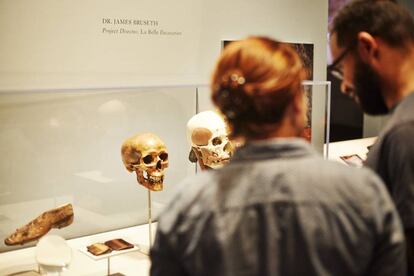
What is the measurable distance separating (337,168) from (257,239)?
241mm

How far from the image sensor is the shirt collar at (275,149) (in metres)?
1.38

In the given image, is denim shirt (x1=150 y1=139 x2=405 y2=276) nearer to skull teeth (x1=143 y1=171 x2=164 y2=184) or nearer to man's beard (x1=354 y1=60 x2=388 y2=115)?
man's beard (x1=354 y1=60 x2=388 y2=115)

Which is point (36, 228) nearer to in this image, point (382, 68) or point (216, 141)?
point (216, 141)

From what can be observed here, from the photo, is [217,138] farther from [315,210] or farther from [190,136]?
[315,210]

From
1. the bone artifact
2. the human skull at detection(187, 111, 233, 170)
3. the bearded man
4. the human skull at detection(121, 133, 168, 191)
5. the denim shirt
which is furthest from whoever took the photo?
the human skull at detection(187, 111, 233, 170)

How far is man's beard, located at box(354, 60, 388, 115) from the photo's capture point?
1.91 metres

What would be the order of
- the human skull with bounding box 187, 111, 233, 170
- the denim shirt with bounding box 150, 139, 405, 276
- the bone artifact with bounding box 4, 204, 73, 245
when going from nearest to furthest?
1. the denim shirt with bounding box 150, 139, 405, 276
2. the bone artifact with bounding box 4, 204, 73, 245
3. the human skull with bounding box 187, 111, 233, 170

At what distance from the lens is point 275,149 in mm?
1378

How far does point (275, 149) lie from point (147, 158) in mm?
1745

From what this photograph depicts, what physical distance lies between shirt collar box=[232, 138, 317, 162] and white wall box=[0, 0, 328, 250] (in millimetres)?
1774

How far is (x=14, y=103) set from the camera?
2955 millimetres

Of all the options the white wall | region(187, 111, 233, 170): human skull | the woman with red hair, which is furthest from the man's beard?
the white wall

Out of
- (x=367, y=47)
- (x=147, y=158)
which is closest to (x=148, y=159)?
(x=147, y=158)

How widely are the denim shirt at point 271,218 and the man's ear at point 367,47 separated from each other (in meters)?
0.62
